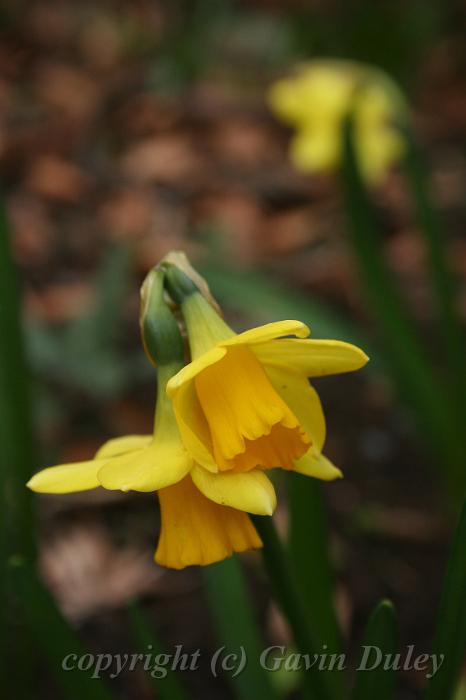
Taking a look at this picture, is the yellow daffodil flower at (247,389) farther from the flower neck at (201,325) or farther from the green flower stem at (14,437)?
the green flower stem at (14,437)

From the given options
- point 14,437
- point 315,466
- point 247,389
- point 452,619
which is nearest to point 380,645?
point 452,619

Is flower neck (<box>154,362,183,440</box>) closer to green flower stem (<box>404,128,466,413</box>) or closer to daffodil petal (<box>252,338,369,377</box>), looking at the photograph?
daffodil petal (<box>252,338,369,377</box>)

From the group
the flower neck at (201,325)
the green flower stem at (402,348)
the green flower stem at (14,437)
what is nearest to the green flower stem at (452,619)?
the flower neck at (201,325)

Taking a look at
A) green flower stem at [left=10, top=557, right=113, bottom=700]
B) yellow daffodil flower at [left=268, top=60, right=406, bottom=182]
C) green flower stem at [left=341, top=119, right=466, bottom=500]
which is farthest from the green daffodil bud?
yellow daffodil flower at [left=268, top=60, right=406, bottom=182]

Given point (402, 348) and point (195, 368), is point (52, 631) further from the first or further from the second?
point (402, 348)

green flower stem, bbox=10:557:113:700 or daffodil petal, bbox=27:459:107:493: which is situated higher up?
daffodil petal, bbox=27:459:107:493

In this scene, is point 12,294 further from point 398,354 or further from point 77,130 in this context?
point 77,130
